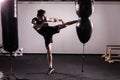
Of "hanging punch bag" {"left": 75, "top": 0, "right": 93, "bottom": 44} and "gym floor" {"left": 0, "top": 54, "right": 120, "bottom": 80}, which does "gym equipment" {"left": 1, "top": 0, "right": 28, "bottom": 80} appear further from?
"hanging punch bag" {"left": 75, "top": 0, "right": 93, "bottom": 44}

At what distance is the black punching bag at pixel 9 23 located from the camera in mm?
4527

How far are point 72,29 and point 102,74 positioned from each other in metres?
2.22

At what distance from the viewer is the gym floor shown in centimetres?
535

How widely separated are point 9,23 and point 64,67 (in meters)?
2.03

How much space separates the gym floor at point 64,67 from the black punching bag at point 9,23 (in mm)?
888

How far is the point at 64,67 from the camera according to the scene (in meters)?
6.12

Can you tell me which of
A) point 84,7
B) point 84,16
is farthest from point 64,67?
point 84,7

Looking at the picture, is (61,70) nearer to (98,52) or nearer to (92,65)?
(92,65)

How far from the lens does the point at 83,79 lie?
5160 millimetres

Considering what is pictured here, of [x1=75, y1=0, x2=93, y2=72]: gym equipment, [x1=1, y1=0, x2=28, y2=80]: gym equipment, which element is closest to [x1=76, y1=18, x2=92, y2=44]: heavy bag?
[x1=75, y1=0, x2=93, y2=72]: gym equipment

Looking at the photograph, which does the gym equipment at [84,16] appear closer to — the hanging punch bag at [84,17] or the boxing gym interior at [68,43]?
the hanging punch bag at [84,17]

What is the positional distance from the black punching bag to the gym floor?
888 mm

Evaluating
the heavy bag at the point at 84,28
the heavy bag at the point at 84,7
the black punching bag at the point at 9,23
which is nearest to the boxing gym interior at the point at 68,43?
the black punching bag at the point at 9,23

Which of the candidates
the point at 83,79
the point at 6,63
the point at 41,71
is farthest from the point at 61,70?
the point at 6,63
